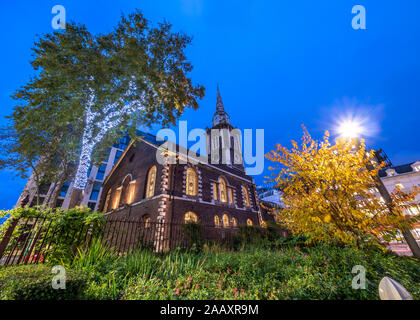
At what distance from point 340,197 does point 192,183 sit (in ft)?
44.2

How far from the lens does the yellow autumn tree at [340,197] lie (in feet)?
16.6

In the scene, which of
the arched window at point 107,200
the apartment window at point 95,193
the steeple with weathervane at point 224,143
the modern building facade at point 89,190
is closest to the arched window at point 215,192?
the steeple with weathervane at point 224,143

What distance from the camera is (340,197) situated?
5.49m

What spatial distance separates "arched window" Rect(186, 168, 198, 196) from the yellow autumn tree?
11338mm

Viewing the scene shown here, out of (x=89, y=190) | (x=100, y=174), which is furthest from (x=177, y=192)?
(x=100, y=174)

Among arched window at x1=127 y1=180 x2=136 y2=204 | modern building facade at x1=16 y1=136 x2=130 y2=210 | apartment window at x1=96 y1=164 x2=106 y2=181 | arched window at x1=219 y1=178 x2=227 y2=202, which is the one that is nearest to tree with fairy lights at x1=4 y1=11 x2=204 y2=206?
arched window at x1=127 y1=180 x2=136 y2=204

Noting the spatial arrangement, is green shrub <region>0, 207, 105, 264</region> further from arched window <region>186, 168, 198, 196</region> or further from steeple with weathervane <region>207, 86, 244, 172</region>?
steeple with weathervane <region>207, 86, 244, 172</region>

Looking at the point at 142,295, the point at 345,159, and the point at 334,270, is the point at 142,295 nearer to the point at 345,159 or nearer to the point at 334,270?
the point at 334,270

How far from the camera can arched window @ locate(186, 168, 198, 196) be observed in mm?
16817

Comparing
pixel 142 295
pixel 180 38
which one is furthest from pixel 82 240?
pixel 180 38

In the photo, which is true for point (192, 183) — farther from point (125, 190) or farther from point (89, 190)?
point (89, 190)
